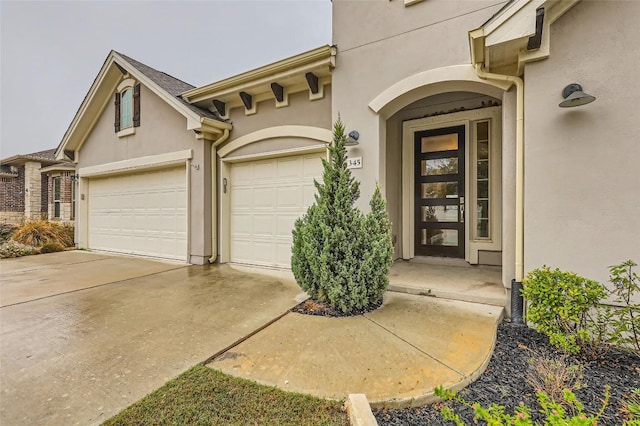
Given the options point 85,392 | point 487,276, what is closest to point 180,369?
point 85,392

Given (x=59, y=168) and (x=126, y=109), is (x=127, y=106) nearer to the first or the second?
(x=126, y=109)

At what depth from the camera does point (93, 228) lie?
29.2ft

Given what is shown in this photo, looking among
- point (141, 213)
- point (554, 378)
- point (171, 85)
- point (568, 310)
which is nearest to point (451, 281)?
point (568, 310)

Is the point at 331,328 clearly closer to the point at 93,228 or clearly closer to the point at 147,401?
the point at 147,401

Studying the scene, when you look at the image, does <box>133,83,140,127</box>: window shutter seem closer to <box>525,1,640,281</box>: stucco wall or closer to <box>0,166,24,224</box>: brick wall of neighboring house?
<box>525,1,640,281</box>: stucco wall

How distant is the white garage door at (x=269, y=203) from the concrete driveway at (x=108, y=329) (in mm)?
779

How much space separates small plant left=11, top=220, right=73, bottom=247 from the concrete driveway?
13.0 feet

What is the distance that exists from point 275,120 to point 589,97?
4.82 meters

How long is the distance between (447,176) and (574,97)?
2.83 m

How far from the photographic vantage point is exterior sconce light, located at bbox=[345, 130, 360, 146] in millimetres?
4371

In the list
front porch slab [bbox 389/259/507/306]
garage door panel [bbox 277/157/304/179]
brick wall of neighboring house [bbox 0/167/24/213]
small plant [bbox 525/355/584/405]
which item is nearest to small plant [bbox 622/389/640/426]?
small plant [bbox 525/355/584/405]

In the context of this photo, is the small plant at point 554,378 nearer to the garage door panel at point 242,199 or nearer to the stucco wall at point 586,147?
the stucco wall at point 586,147

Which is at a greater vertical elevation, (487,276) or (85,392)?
(487,276)

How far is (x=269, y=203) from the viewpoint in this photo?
6043 mm
